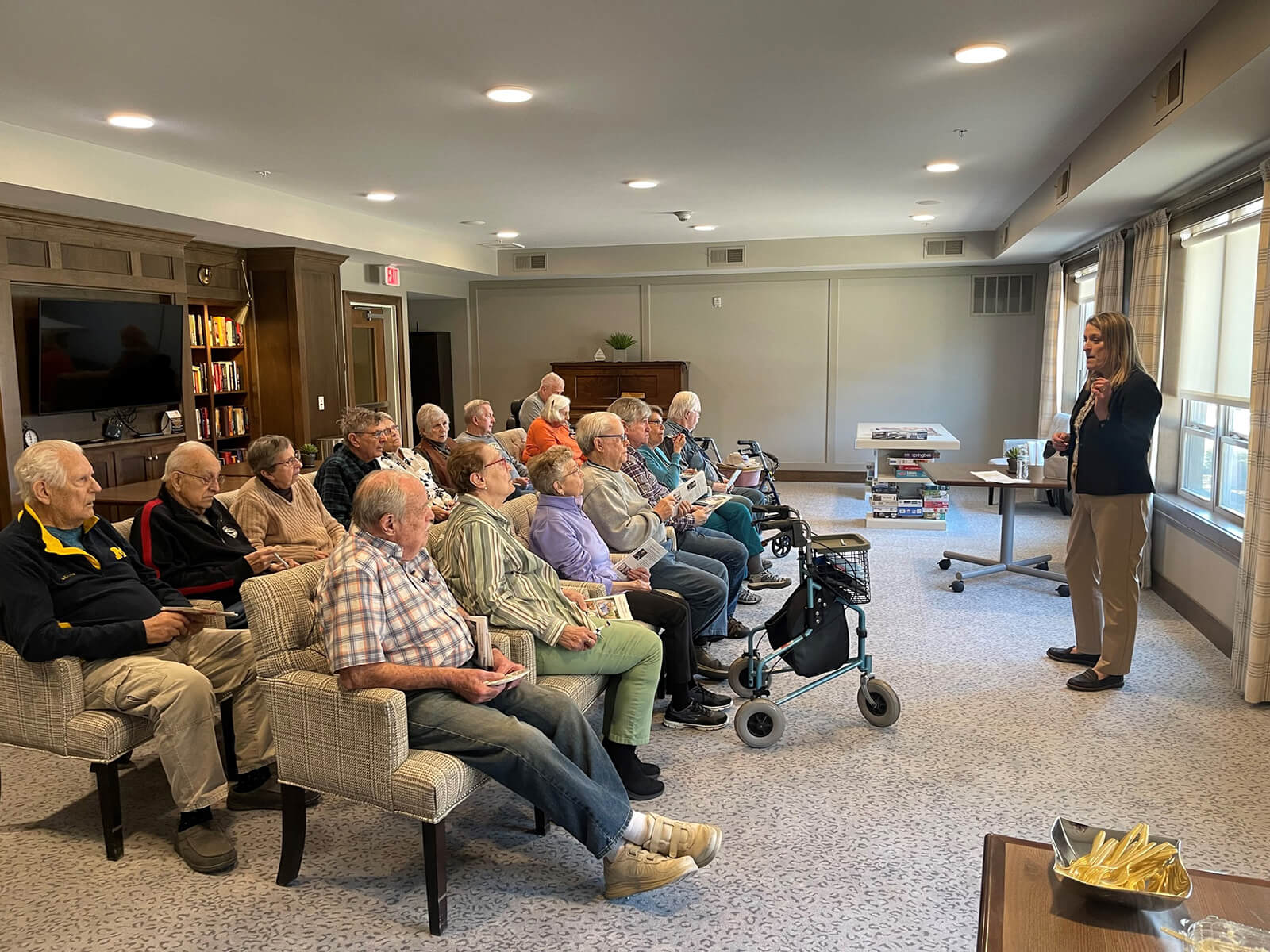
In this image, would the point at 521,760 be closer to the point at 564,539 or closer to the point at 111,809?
the point at 564,539

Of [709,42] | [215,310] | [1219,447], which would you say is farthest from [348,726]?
[215,310]

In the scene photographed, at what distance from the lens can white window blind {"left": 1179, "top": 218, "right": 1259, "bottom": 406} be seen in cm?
478

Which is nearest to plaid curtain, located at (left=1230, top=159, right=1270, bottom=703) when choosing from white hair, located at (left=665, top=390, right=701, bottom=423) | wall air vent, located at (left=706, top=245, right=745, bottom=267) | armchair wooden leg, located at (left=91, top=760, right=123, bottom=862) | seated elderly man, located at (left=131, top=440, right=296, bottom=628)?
white hair, located at (left=665, top=390, right=701, bottom=423)

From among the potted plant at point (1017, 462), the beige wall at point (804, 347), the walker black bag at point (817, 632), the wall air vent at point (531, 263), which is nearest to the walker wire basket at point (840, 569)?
the walker black bag at point (817, 632)

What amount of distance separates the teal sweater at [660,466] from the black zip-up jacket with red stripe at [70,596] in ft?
8.48

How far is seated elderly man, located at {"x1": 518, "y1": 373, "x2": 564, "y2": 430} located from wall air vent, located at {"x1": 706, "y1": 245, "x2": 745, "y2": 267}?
3.39m

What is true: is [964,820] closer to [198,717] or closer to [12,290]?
[198,717]

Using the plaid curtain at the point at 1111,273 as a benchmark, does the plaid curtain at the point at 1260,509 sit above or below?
below

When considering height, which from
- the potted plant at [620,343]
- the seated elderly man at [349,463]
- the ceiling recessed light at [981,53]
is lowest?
the seated elderly man at [349,463]

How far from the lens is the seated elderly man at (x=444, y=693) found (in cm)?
230

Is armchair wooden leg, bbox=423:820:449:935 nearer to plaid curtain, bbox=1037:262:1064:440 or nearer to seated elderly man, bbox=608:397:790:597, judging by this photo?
seated elderly man, bbox=608:397:790:597

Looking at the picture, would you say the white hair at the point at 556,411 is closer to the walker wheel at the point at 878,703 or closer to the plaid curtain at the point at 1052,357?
the walker wheel at the point at 878,703

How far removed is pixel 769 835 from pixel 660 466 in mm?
2544

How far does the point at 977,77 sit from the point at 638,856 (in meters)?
3.34
